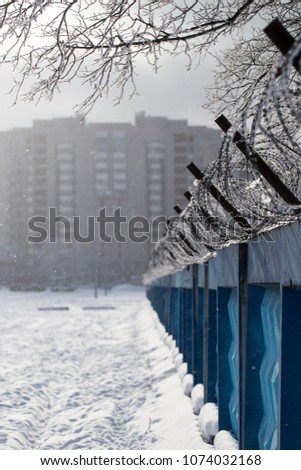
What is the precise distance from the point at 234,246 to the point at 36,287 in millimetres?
76638

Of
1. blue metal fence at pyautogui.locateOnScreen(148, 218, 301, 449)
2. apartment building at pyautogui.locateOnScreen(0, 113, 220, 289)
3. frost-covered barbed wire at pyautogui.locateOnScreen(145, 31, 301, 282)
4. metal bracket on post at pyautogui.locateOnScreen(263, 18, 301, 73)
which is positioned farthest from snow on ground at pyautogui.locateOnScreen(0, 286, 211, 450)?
apartment building at pyautogui.locateOnScreen(0, 113, 220, 289)

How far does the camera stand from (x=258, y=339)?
213 inches

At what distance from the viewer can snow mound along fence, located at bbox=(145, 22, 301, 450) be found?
300 centimetres

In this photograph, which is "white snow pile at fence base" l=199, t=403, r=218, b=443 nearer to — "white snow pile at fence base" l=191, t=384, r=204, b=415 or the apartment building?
"white snow pile at fence base" l=191, t=384, r=204, b=415

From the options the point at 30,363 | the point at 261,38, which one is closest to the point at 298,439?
the point at 261,38

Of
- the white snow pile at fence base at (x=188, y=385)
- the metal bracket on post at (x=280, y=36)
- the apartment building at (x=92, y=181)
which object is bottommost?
the white snow pile at fence base at (x=188, y=385)

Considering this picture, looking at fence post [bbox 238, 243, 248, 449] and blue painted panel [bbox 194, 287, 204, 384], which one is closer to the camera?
fence post [bbox 238, 243, 248, 449]

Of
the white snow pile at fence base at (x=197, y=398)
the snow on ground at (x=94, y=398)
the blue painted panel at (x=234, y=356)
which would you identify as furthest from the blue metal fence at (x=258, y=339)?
the snow on ground at (x=94, y=398)

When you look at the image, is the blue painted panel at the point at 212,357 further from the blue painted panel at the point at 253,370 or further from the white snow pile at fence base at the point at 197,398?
the blue painted panel at the point at 253,370

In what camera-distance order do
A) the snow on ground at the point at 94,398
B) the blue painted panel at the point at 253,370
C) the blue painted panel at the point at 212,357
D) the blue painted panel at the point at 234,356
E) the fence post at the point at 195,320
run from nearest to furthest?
the blue painted panel at the point at 253,370
the blue painted panel at the point at 234,356
the snow on ground at the point at 94,398
the blue painted panel at the point at 212,357
the fence post at the point at 195,320

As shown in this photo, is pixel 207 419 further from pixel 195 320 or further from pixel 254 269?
pixel 195 320

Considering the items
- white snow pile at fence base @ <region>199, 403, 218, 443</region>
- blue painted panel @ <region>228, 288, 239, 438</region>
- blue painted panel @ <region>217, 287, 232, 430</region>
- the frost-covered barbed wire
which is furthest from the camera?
white snow pile at fence base @ <region>199, 403, 218, 443</region>

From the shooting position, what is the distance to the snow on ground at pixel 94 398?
7445 millimetres

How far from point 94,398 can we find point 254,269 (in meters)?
5.60
